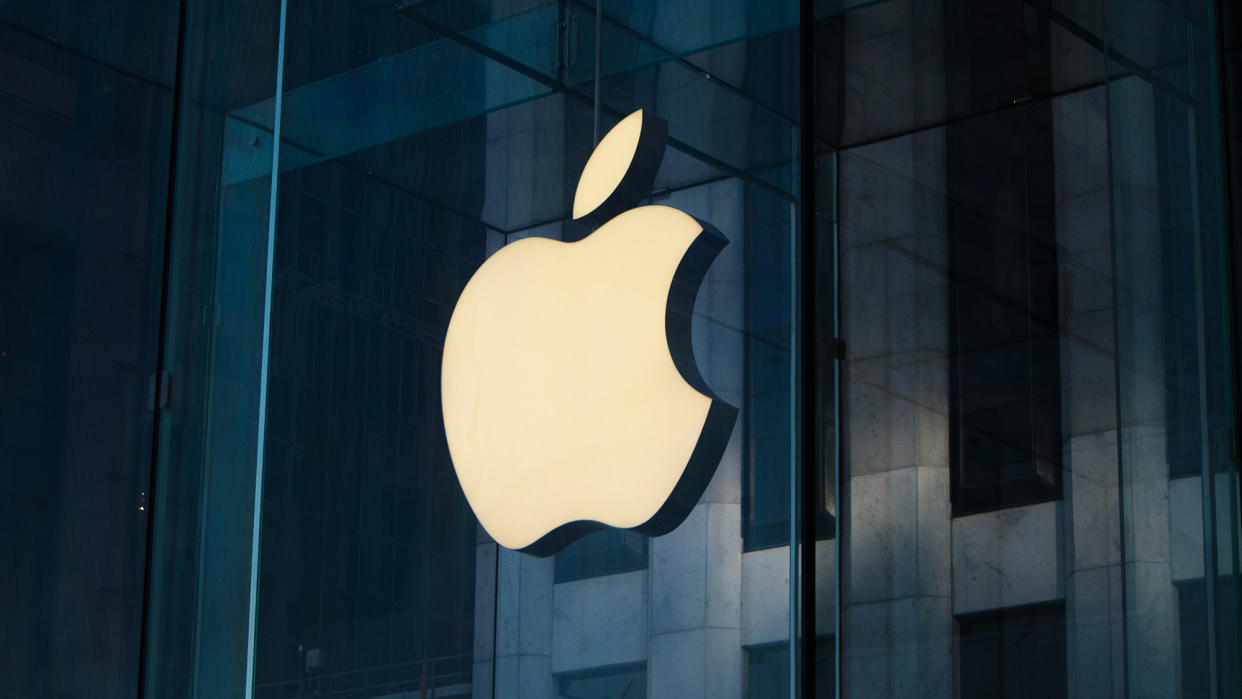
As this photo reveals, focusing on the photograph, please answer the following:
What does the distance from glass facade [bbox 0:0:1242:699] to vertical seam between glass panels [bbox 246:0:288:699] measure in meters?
0.01

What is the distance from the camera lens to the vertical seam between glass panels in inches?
177

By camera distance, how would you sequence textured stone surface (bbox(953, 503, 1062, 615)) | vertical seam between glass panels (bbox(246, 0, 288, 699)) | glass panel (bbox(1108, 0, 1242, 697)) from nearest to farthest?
glass panel (bbox(1108, 0, 1242, 697)) < textured stone surface (bbox(953, 503, 1062, 615)) < vertical seam between glass panels (bbox(246, 0, 288, 699))

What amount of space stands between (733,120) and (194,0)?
217 centimetres

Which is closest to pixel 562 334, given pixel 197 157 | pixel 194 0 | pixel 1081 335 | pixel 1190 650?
pixel 1081 335

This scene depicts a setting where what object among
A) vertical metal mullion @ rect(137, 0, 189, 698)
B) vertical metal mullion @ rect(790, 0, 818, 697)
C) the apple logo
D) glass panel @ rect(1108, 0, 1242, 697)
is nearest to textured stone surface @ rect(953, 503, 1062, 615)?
glass panel @ rect(1108, 0, 1242, 697)

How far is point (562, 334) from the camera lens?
3744 mm

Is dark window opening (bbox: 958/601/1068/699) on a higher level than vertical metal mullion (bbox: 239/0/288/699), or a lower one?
lower

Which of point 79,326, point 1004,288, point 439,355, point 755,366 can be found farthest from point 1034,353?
point 79,326

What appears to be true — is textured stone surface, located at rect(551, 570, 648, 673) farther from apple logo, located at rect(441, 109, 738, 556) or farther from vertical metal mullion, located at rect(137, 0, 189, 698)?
vertical metal mullion, located at rect(137, 0, 189, 698)

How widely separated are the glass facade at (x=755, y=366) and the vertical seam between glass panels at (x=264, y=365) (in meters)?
0.01

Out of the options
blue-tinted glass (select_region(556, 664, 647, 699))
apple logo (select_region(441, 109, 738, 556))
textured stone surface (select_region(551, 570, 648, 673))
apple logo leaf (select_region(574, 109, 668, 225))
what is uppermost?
apple logo leaf (select_region(574, 109, 668, 225))

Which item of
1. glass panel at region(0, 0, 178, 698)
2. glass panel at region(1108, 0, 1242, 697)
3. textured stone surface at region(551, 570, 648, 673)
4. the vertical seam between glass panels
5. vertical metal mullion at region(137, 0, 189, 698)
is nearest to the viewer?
glass panel at region(1108, 0, 1242, 697)

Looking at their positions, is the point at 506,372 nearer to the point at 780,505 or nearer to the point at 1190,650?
the point at 780,505

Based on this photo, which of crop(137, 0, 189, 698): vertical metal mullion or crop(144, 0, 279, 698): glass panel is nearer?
crop(144, 0, 279, 698): glass panel
